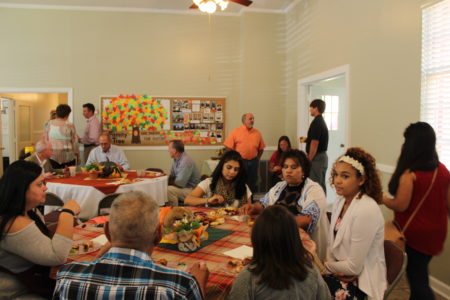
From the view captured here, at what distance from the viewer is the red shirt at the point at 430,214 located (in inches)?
87.6

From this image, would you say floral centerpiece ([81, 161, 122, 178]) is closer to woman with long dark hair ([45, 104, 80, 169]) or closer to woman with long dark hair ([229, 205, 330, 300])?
woman with long dark hair ([45, 104, 80, 169])

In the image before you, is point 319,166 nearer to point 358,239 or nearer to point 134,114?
point 358,239

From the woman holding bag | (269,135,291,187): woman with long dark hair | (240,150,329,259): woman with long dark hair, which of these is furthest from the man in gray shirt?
the woman holding bag

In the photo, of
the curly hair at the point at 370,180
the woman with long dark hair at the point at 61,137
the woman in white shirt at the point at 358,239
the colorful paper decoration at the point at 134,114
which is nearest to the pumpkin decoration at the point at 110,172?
the woman with long dark hair at the point at 61,137

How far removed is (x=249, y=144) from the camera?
613 centimetres

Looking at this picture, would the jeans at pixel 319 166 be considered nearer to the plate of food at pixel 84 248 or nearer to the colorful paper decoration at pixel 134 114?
the colorful paper decoration at pixel 134 114

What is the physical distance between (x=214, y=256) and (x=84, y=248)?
0.71 meters

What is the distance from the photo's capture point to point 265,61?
6.77 meters

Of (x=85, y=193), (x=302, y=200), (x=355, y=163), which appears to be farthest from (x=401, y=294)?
(x=85, y=193)

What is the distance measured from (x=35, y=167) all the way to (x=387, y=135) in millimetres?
3358

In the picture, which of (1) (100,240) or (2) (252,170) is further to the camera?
(2) (252,170)

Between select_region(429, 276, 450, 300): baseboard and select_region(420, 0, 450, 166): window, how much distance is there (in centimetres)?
104

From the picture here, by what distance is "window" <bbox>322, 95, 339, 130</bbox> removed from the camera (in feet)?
20.0

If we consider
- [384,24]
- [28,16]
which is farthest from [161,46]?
[384,24]
